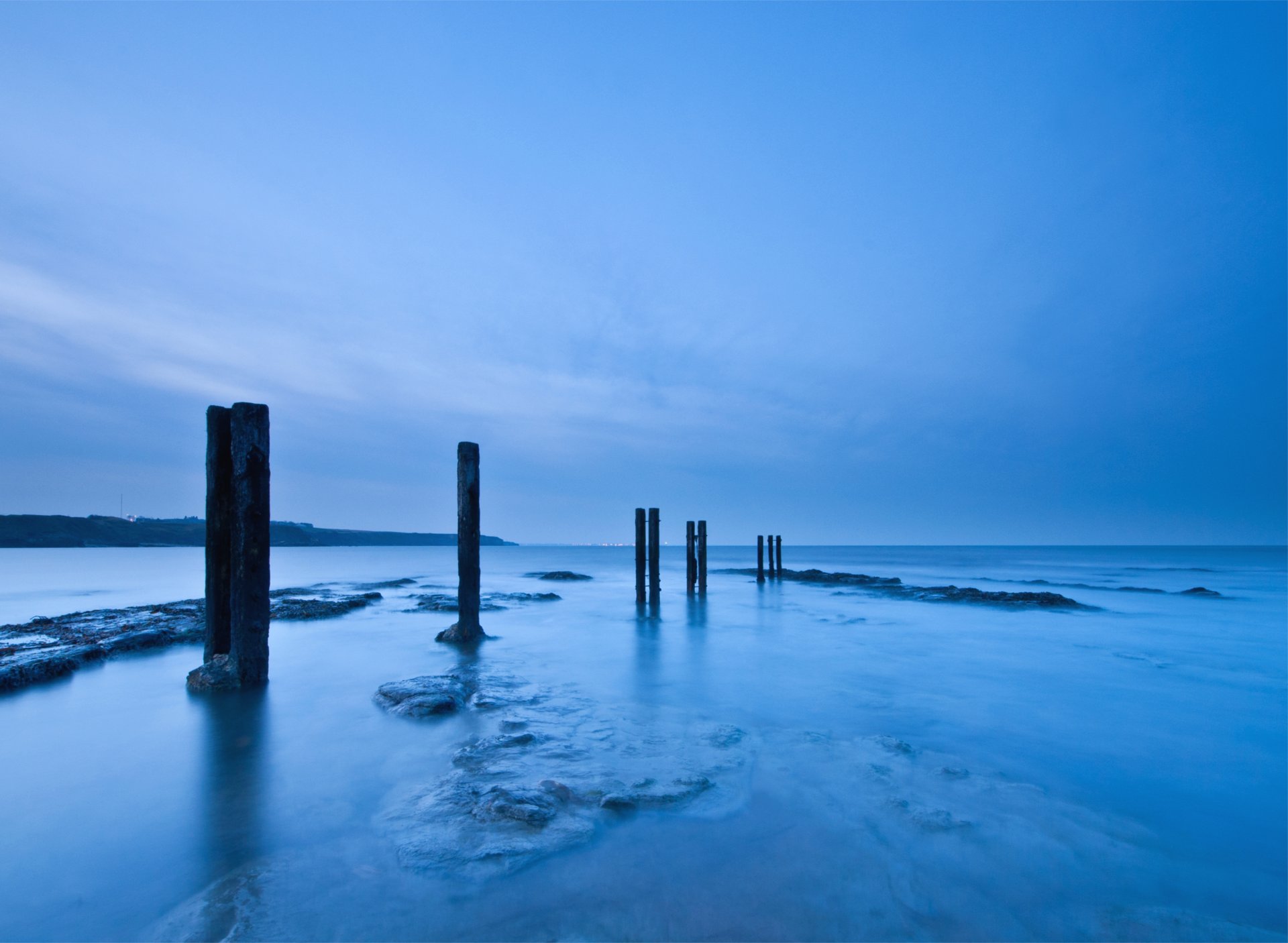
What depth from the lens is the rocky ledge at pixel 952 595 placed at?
741 inches

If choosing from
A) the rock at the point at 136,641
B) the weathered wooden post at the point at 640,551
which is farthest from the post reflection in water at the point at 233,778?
the weathered wooden post at the point at 640,551

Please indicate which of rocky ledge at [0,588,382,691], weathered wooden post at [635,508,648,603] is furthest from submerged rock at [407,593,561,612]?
weathered wooden post at [635,508,648,603]

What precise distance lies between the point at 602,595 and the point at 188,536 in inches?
4134

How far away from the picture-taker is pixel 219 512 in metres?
7.15

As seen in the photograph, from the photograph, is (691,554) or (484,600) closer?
(484,600)

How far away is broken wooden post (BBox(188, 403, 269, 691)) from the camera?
6.84 m

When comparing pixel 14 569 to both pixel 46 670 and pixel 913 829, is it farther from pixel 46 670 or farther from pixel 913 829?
pixel 913 829

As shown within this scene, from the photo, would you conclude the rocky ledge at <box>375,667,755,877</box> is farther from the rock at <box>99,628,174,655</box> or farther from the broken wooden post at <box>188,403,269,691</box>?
the rock at <box>99,628,174,655</box>

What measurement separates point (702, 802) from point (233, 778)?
366 cm

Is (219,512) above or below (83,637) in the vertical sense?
above

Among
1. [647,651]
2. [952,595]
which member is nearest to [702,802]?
[647,651]

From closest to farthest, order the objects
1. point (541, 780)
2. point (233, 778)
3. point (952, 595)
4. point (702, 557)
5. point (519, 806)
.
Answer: point (519, 806) → point (541, 780) → point (233, 778) → point (952, 595) → point (702, 557)

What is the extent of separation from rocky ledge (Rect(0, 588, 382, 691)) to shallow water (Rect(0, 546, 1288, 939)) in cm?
41

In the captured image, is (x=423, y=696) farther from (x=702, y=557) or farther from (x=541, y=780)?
(x=702, y=557)
